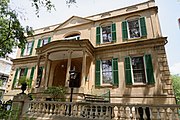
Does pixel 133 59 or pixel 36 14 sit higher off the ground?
pixel 36 14

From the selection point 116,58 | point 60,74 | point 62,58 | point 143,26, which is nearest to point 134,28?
point 143,26

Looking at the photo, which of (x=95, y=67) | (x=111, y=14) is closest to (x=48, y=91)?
(x=95, y=67)

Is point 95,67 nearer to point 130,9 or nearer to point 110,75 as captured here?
point 110,75

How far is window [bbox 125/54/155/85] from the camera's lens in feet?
29.4

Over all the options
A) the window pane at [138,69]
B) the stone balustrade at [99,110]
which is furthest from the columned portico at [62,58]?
the window pane at [138,69]

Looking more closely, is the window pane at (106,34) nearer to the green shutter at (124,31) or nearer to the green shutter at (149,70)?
the green shutter at (124,31)

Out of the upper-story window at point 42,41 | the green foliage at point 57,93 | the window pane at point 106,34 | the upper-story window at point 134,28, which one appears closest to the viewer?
the green foliage at point 57,93

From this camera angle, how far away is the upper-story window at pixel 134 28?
1048 centimetres

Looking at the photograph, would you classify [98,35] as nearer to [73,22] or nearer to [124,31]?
[124,31]

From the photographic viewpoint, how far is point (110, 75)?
33.7 ft

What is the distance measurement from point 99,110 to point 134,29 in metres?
7.86

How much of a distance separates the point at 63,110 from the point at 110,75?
530 cm

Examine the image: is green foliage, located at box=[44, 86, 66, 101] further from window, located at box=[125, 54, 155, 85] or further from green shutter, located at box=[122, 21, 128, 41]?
green shutter, located at box=[122, 21, 128, 41]

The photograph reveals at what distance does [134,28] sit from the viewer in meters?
11.0
